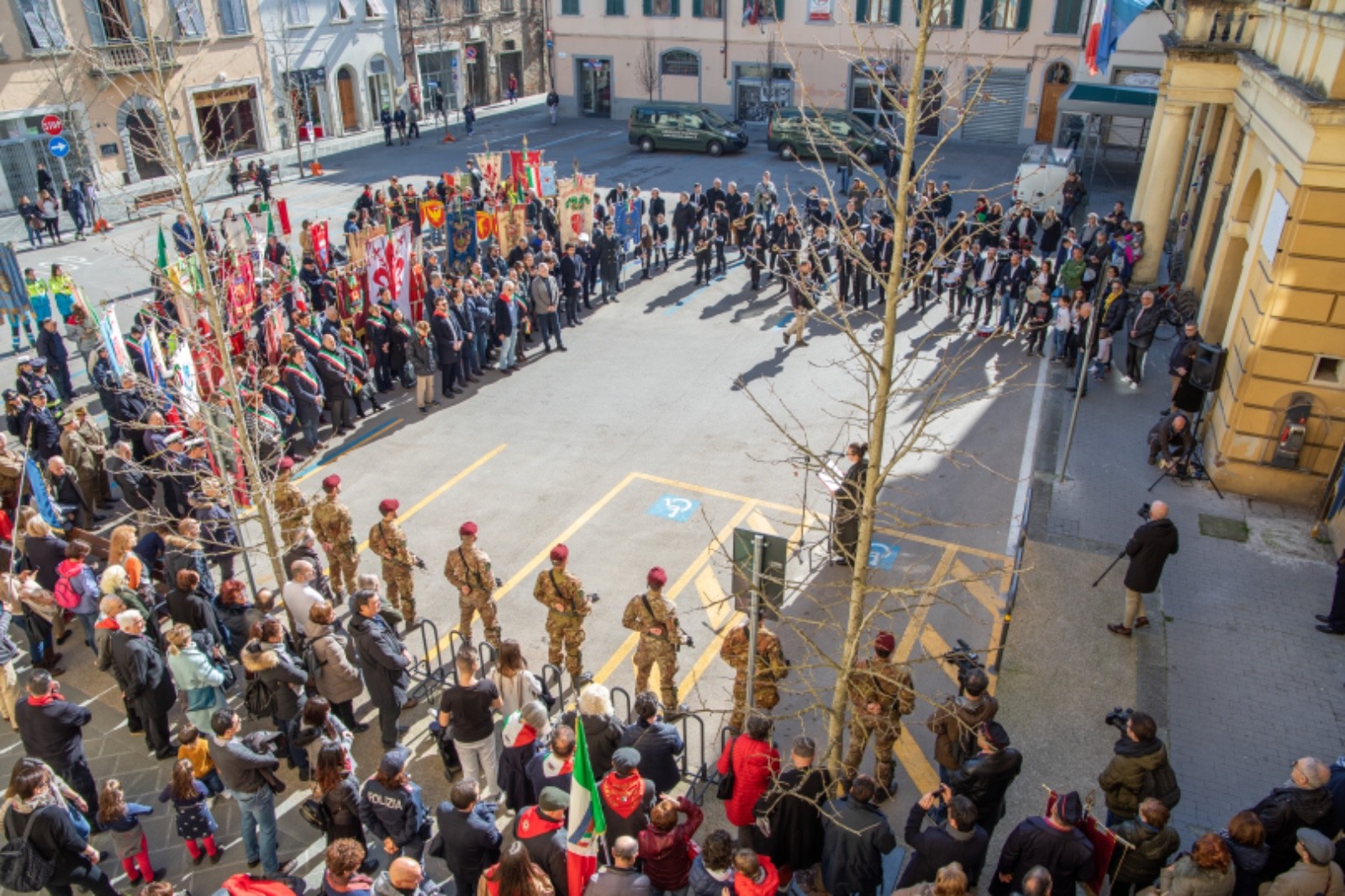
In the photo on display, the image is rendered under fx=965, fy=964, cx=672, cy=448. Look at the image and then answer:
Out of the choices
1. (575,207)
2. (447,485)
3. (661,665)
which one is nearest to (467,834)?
(661,665)

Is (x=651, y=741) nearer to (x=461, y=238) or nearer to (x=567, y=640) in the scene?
(x=567, y=640)

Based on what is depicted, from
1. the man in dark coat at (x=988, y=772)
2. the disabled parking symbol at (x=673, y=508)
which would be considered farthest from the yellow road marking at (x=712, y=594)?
the man in dark coat at (x=988, y=772)

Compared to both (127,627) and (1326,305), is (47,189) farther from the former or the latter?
(1326,305)

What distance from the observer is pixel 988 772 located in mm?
7273

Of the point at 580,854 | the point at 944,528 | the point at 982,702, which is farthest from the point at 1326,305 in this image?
the point at 580,854

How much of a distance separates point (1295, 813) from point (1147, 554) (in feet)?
12.2

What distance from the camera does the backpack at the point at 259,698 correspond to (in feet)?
27.9

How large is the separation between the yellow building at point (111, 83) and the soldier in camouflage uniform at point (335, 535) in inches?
748

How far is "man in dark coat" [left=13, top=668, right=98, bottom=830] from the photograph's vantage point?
7922 mm

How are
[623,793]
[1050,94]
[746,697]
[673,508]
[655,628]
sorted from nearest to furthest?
[623,793] → [746,697] → [655,628] → [673,508] → [1050,94]

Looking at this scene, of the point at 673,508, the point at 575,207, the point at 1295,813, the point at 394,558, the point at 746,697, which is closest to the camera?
the point at 1295,813

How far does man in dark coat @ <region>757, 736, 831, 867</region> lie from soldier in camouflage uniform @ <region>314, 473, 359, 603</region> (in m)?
5.89

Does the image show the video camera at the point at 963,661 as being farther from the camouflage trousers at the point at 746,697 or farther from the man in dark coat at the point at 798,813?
the man in dark coat at the point at 798,813

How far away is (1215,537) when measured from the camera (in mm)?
12531
